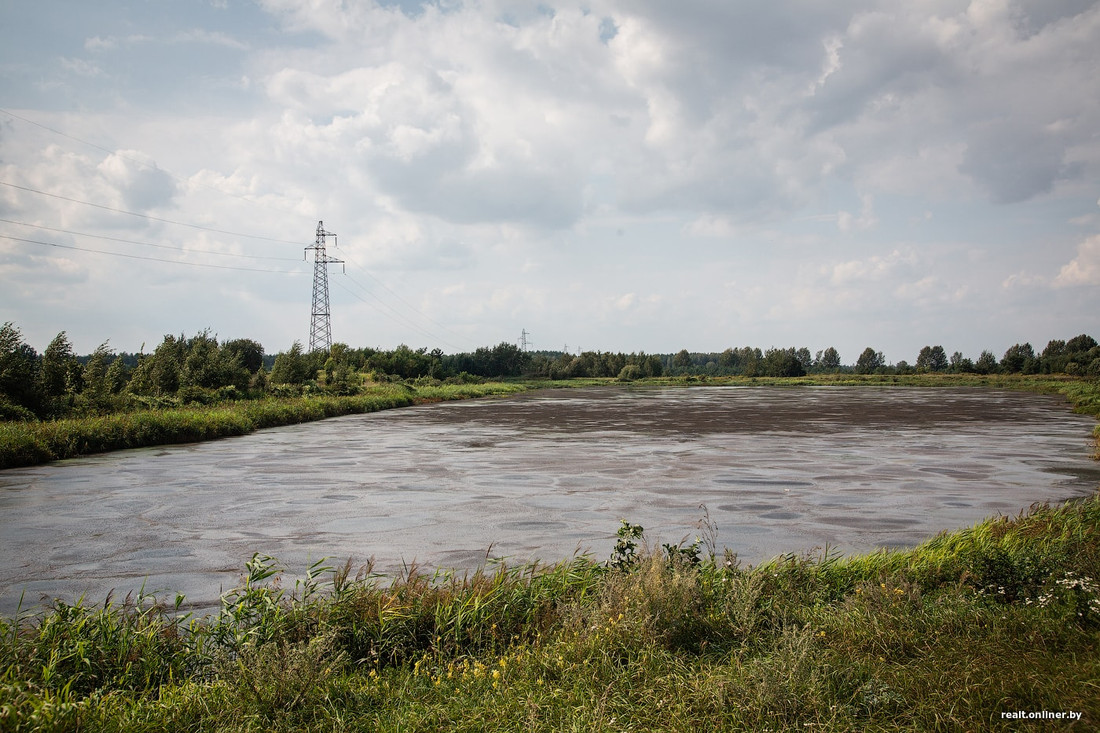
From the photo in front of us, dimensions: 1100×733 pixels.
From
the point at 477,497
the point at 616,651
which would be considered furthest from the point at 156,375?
the point at 616,651

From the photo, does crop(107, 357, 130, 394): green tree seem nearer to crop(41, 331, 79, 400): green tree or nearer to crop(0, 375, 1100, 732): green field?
crop(41, 331, 79, 400): green tree

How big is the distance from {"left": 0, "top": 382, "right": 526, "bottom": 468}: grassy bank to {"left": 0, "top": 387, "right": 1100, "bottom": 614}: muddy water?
116 centimetres

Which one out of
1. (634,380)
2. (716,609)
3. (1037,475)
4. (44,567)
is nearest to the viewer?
(716,609)

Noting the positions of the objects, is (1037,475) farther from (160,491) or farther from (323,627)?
(160,491)

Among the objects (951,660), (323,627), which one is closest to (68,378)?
(323,627)

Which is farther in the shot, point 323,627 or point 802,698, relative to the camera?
point 323,627

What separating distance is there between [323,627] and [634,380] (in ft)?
439

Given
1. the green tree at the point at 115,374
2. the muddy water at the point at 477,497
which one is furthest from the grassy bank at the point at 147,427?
the green tree at the point at 115,374

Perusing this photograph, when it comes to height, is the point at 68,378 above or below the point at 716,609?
above

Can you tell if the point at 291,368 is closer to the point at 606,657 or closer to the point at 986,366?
the point at 606,657

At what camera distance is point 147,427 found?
25438 mm

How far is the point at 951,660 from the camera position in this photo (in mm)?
4910

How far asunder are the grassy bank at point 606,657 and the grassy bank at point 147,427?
52.7ft

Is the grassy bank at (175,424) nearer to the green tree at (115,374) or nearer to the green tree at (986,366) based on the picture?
the green tree at (115,374)
